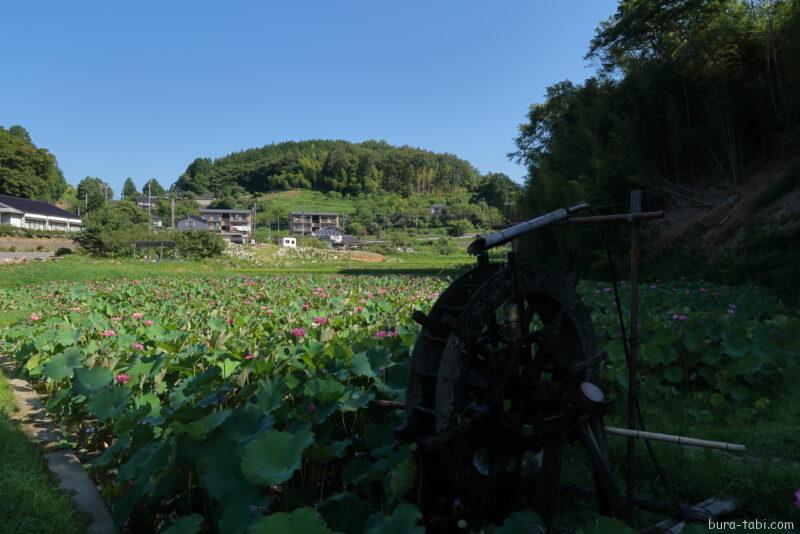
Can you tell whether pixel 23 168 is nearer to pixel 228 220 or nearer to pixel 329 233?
pixel 228 220

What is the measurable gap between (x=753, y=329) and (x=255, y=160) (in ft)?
470

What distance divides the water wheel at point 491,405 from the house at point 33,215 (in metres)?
57.5

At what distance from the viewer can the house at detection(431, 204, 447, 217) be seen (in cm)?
9203

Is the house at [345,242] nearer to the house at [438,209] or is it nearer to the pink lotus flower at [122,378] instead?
the house at [438,209]

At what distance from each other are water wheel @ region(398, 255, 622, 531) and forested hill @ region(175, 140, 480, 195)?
368 ft

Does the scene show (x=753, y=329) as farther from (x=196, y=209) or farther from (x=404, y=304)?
(x=196, y=209)

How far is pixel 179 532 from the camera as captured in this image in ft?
5.62

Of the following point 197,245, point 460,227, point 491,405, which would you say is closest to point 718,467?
point 491,405

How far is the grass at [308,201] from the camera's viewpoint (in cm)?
10250

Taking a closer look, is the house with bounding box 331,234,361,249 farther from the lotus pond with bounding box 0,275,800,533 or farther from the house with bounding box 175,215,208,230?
the lotus pond with bounding box 0,275,800,533

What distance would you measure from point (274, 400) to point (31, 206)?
227ft

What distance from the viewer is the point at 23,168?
62.0 meters

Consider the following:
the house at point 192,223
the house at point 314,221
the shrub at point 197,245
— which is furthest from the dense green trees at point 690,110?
the house at point 314,221

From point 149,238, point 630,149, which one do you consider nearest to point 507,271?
point 630,149
